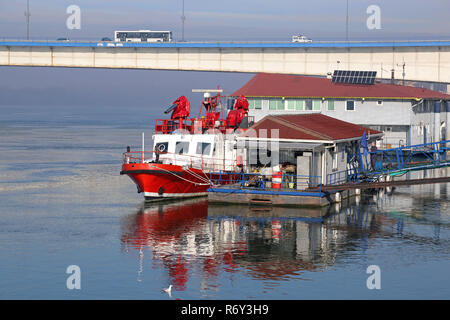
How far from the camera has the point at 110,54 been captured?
95.1 m

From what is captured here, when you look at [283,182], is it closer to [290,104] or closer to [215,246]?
[215,246]

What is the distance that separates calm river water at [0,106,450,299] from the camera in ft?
82.1

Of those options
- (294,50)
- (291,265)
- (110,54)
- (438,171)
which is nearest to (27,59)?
(110,54)

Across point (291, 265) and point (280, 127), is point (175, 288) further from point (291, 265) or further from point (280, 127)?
point (280, 127)

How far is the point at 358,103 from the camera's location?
68500 mm

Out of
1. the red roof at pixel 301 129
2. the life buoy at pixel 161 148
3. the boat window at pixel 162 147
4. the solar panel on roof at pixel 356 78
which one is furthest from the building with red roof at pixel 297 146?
the solar panel on roof at pixel 356 78

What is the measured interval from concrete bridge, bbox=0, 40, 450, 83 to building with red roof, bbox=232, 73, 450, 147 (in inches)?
461

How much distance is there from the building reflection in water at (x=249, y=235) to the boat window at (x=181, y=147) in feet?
10.1

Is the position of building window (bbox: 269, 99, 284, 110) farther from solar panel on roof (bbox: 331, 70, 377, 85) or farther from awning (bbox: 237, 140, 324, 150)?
awning (bbox: 237, 140, 324, 150)

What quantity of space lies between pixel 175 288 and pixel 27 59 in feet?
257

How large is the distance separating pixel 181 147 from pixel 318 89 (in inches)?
1156

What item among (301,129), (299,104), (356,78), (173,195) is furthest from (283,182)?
(356,78)

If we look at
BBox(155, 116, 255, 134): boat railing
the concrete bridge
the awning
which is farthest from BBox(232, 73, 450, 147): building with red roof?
the awning

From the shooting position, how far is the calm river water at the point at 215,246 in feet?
82.1
